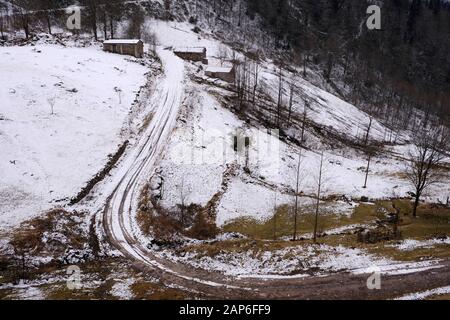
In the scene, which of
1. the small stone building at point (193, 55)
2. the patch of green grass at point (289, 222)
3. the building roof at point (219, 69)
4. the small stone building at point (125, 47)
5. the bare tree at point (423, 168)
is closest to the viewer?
the patch of green grass at point (289, 222)

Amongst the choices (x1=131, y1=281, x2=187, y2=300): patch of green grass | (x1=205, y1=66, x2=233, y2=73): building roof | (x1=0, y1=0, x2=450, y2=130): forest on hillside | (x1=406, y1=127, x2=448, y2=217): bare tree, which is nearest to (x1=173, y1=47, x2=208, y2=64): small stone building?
(x1=205, y1=66, x2=233, y2=73): building roof

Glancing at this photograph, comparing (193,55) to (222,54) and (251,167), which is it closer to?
(222,54)

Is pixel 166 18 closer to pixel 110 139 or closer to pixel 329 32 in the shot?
pixel 329 32

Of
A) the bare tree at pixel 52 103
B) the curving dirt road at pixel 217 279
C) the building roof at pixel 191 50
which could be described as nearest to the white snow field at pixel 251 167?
the curving dirt road at pixel 217 279

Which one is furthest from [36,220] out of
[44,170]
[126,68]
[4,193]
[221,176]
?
[126,68]

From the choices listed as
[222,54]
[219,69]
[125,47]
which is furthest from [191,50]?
[125,47]

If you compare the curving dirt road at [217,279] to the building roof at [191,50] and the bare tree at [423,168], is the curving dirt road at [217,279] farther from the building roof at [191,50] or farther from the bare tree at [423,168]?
the building roof at [191,50]
